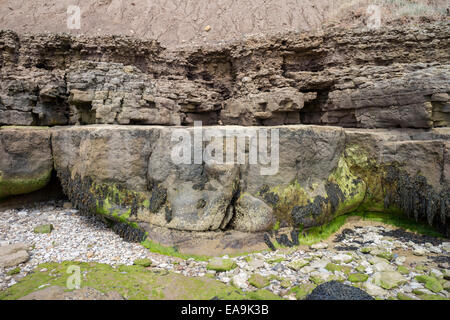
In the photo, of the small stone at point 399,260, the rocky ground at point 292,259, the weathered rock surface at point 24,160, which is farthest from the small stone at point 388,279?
the weathered rock surface at point 24,160

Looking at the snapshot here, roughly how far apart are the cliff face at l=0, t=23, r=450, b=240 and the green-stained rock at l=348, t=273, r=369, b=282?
123 centimetres

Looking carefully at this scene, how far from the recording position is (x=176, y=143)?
15.9 feet

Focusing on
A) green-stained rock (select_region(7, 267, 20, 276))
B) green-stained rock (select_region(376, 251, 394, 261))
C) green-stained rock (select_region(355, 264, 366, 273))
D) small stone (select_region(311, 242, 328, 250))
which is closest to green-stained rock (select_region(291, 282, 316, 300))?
green-stained rock (select_region(355, 264, 366, 273))

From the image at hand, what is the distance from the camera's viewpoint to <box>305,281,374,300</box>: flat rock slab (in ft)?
10.7

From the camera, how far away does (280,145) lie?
188 inches

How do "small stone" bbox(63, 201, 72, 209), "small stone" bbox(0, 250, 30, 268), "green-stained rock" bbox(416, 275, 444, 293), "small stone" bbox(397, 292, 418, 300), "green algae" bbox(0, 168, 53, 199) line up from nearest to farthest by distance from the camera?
"small stone" bbox(397, 292, 418, 300)
"green-stained rock" bbox(416, 275, 444, 293)
"small stone" bbox(0, 250, 30, 268)
"green algae" bbox(0, 168, 53, 199)
"small stone" bbox(63, 201, 72, 209)

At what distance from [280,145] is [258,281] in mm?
2386

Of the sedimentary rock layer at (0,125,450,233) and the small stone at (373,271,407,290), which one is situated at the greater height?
the sedimentary rock layer at (0,125,450,233)

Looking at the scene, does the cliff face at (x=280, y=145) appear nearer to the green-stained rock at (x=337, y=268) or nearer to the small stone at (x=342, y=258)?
the small stone at (x=342, y=258)

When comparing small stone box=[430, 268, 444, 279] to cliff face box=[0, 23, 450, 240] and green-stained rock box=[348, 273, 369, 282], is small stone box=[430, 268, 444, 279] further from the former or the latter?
cliff face box=[0, 23, 450, 240]

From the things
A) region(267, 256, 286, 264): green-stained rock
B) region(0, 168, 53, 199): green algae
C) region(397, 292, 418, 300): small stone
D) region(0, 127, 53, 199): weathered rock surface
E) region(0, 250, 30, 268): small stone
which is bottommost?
region(397, 292, 418, 300): small stone

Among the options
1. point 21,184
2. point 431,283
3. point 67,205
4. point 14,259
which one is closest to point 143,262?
point 14,259

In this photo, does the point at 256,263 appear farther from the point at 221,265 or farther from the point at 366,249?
the point at 366,249

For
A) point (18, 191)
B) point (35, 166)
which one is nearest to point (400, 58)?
point (35, 166)
